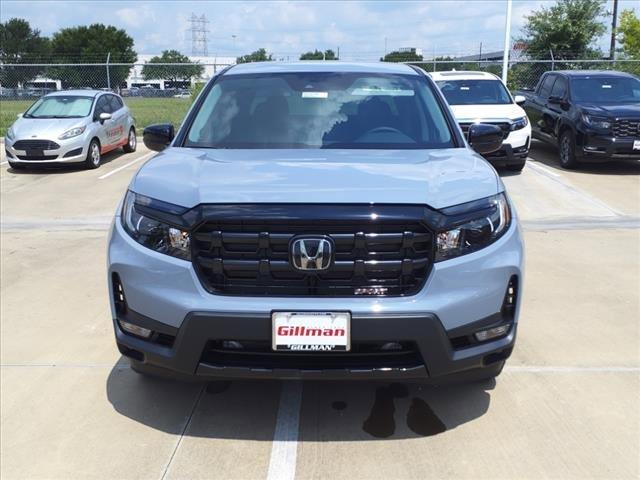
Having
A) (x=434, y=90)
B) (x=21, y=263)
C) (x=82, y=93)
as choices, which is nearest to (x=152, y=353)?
(x=434, y=90)

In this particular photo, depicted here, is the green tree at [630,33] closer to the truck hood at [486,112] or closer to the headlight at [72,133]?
the truck hood at [486,112]

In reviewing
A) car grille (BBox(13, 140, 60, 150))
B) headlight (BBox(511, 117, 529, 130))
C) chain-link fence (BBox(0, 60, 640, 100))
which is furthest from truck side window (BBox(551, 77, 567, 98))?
car grille (BBox(13, 140, 60, 150))

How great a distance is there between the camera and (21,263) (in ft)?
19.7

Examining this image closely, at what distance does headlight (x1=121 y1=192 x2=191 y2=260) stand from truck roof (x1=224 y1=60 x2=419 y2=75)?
170cm

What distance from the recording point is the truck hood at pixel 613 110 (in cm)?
1032

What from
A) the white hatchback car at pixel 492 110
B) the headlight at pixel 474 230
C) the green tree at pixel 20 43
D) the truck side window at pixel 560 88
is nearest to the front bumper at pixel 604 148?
the white hatchback car at pixel 492 110

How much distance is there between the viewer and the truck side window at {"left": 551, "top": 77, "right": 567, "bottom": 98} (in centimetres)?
1172

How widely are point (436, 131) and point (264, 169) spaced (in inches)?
51.7

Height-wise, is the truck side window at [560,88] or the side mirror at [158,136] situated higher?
the truck side window at [560,88]

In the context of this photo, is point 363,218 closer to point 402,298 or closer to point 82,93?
point 402,298

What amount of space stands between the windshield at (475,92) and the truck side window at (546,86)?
1404 mm

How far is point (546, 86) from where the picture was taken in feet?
42.0

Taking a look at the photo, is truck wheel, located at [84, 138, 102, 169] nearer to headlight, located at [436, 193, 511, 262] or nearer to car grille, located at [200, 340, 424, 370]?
car grille, located at [200, 340, 424, 370]

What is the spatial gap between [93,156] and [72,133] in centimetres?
58
